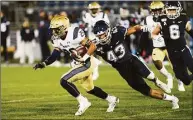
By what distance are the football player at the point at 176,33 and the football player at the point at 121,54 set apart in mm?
540

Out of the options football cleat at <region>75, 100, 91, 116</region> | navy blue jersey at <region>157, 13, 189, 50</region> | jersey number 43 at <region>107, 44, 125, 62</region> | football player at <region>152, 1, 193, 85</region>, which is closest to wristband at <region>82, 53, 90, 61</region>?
jersey number 43 at <region>107, 44, 125, 62</region>

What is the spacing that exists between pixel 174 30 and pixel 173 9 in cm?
24

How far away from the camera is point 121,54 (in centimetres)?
669

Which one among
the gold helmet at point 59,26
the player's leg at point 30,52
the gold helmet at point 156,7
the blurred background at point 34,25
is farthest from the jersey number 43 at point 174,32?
the player's leg at point 30,52

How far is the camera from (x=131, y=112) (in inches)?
271

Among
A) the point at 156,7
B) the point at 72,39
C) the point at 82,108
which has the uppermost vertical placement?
the point at 156,7

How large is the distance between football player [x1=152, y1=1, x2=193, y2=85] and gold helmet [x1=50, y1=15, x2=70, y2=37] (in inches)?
46.3

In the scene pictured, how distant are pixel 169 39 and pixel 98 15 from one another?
3.03 meters

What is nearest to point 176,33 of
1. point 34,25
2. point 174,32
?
point 174,32

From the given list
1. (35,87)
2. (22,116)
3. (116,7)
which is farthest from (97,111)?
(116,7)

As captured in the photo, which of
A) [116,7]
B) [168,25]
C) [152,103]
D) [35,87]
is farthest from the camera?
[116,7]

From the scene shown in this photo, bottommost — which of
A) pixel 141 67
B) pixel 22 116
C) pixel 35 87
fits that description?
pixel 35 87

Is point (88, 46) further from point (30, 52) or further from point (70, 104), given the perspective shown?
point (30, 52)

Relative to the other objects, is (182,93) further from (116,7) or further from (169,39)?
(116,7)
